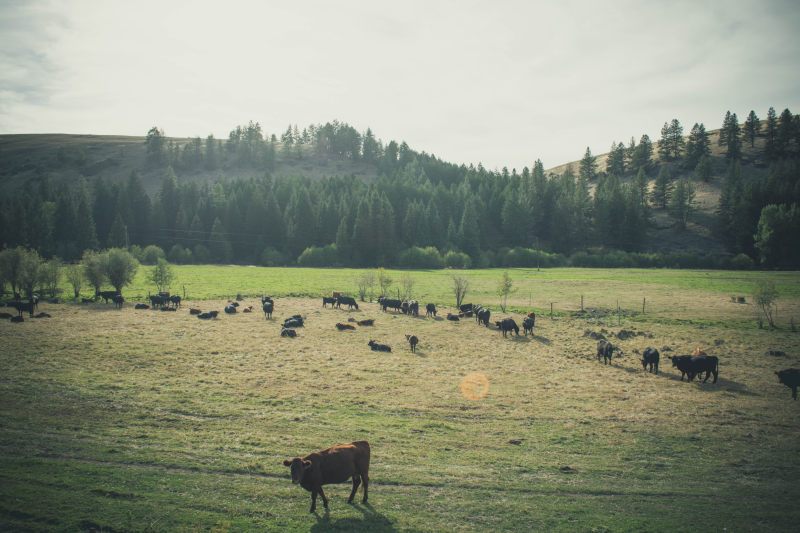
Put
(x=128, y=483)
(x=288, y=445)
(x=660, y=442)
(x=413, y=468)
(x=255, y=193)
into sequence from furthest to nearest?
(x=255, y=193) → (x=660, y=442) → (x=288, y=445) → (x=413, y=468) → (x=128, y=483)

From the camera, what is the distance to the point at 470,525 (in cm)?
877

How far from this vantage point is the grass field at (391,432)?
29.6 feet

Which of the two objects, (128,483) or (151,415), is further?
(151,415)

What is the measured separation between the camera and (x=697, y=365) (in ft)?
67.2

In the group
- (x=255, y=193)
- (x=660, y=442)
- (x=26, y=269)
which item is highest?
(x=255, y=193)

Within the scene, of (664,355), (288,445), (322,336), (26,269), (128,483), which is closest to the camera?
(128,483)

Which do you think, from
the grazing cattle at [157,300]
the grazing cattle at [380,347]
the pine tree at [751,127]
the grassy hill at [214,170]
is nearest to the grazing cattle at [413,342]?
the grazing cattle at [380,347]

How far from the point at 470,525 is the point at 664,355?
22077 mm

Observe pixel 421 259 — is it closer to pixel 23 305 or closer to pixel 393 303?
pixel 393 303

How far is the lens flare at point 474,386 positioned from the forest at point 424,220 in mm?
76768

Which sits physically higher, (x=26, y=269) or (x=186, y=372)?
(x=26, y=269)

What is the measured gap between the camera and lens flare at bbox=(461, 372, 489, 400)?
57.7 feet

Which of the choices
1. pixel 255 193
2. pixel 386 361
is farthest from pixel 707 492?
pixel 255 193

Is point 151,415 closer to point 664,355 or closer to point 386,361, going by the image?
point 386,361
